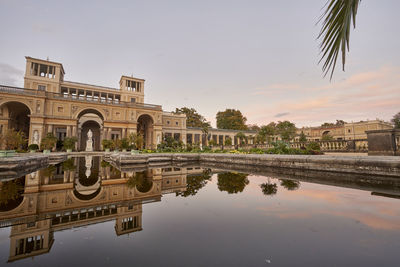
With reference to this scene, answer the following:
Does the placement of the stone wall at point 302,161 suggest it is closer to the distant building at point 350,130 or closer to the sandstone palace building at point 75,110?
the sandstone palace building at point 75,110

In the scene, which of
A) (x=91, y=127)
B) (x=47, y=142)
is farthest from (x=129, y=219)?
(x=91, y=127)

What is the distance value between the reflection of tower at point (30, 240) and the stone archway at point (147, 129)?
107ft

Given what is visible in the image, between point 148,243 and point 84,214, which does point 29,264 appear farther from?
point 84,214

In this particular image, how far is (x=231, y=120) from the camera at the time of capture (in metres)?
59.2

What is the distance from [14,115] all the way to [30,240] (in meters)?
35.4

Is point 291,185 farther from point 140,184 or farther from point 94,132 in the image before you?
point 94,132

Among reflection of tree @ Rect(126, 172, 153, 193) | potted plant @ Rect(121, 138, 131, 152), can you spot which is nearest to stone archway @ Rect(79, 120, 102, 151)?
potted plant @ Rect(121, 138, 131, 152)

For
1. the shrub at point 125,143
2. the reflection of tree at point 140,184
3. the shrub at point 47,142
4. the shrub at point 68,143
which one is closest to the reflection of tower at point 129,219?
the reflection of tree at point 140,184

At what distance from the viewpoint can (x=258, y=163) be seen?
8.77 m

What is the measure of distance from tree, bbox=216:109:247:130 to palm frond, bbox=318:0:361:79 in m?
57.8

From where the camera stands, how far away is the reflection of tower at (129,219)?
2.07 m

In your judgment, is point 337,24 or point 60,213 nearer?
point 337,24

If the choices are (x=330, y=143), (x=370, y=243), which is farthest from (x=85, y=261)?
(x=330, y=143)

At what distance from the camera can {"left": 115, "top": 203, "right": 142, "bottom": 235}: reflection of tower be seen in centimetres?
207
